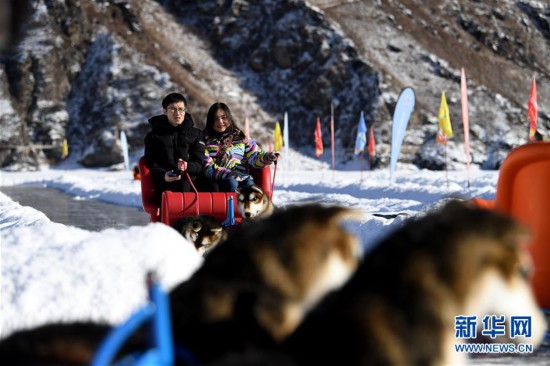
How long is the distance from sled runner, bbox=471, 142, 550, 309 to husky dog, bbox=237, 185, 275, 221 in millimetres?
2449

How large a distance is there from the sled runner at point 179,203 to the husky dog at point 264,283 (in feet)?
16.3

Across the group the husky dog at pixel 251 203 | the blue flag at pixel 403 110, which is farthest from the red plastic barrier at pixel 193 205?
the blue flag at pixel 403 110

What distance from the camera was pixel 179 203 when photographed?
→ 705 cm

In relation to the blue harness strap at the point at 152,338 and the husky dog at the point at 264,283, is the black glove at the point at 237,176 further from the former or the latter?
the blue harness strap at the point at 152,338

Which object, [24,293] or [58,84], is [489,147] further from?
[24,293]

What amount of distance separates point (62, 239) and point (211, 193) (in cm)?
347

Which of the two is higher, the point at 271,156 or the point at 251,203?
the point at 271,156

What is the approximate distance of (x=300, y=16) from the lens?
61219mm

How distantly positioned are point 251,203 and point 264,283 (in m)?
4.75

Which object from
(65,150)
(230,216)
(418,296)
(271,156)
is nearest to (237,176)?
(271,156)

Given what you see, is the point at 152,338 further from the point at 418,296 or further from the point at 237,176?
the point at 237,176

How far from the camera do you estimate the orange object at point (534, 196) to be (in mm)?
4656

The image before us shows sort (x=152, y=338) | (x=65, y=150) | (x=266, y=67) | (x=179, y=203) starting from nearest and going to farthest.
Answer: (x=152, y=338) → (x=179, y=203) → (x=65, y=150) → (x=266, y=67)

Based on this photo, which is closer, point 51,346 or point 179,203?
point 51,346
